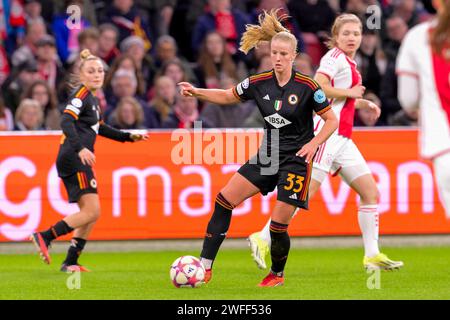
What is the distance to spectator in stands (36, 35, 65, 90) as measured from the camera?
15.3 meters

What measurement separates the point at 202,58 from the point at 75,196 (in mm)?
5693

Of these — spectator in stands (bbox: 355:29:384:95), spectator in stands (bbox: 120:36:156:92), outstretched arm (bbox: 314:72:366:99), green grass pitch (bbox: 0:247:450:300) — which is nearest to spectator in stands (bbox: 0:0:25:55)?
spectator in stands (bbox: 120:36:156:92)

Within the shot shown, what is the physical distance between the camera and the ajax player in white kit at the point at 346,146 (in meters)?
10.4

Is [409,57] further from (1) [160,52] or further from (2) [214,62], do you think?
(1) [160,52]

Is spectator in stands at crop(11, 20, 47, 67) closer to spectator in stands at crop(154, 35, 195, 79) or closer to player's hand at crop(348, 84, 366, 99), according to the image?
spectator in stands at crop(154, 35, 195, 79)

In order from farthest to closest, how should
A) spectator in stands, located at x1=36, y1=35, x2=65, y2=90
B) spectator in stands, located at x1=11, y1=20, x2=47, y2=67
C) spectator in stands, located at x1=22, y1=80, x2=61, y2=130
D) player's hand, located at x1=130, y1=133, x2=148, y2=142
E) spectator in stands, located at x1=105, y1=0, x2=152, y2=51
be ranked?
spectator in stands, located at x1=105, y1=0, x2=152, y2=51 < spectator in stands, located at x1=11, y1=20, x2=47, y2=67 < spectator in stands, located at x1=36, y1=35, x2=65, y2=90 < spectator in stands, located at x1=22, y1=80, x2=61, y2=130 < player's hand, located at x1=130, y1=133, x2=148, y2=142

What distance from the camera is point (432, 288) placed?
927 centimetres

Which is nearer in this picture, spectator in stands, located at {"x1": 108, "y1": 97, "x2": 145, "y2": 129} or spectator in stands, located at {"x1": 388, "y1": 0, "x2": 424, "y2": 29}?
spectator in stands, located at {"x1": 108, "y1": 97, "x2": 145, "y2": 129}

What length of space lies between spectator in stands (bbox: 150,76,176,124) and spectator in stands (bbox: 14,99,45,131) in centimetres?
172

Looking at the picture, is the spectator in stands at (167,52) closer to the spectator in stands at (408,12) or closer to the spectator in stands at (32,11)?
the spectator in stands at (32,11)

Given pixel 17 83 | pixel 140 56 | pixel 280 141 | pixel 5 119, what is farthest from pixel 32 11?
pixel 280 141

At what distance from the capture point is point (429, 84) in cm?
641

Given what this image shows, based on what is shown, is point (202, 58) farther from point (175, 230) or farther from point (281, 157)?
point (281, 157)

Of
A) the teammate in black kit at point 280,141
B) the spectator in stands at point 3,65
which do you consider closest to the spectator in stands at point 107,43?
the spectator in stands at point 3,65
